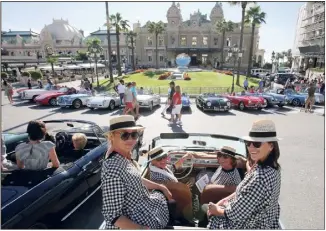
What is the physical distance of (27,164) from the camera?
3504 millimetres

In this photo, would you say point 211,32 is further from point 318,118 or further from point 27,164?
point 27,164

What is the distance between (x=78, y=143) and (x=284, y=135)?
7821 mm

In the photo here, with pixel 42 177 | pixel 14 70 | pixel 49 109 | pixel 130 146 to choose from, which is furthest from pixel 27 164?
pixel 14 70

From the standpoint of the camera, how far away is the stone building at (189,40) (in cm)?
6631

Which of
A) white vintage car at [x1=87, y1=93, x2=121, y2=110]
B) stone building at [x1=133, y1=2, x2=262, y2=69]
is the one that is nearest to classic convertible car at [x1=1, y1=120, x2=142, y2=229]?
white vintage car at [x1=87, y1=93, x2=121, y2=110]

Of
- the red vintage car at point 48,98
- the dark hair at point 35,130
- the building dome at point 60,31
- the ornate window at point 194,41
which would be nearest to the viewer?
the dark hair at point 35,130

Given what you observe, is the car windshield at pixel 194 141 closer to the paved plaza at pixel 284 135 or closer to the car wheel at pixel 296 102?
the paved plaza at pixel 284 135

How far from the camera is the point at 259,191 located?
6.36ft

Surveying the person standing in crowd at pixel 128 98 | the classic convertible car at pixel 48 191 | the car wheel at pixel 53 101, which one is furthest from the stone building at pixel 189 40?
the classic convertible car at pixel 48 191

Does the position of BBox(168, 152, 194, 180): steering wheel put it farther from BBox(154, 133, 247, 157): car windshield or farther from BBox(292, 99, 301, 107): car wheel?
BBox(292, 99, 301, 107): car wheel

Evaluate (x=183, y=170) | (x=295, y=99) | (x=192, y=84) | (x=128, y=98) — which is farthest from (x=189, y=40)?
(x=183, y=170)

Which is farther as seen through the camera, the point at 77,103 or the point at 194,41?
the point at 194,41

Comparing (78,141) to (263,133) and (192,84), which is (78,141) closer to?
(263,133)

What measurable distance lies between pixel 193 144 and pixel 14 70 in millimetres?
44106
